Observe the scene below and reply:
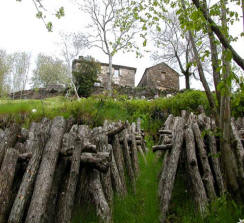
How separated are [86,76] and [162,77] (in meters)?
11.7

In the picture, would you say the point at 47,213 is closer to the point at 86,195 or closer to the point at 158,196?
the point at 86,195

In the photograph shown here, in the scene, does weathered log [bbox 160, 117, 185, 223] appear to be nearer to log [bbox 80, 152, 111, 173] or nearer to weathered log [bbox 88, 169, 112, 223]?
weathered log [bbox 88, 169, 112, 223]

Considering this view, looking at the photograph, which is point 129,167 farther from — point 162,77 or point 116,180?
point 162,77

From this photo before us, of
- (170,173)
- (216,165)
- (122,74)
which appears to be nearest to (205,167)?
(216,165)

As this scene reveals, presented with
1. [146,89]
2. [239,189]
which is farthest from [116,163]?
[146,89]

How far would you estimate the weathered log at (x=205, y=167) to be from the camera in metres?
2.74

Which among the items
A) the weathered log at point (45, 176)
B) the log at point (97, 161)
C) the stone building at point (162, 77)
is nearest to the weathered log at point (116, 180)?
the log at point (97, 161)

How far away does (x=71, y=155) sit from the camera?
8.74 ft

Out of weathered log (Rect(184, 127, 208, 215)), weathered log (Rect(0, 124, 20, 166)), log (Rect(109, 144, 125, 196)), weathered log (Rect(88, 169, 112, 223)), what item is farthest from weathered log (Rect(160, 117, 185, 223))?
weathered log (Rect(0, 124, 20, 166))

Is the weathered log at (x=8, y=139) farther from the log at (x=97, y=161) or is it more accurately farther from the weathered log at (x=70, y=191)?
the log at (x=97, y=161)

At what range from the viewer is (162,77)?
30.1 metres

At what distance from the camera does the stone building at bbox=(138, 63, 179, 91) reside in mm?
29391

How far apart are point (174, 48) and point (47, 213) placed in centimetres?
2689

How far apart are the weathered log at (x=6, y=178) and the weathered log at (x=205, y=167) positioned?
240cm
